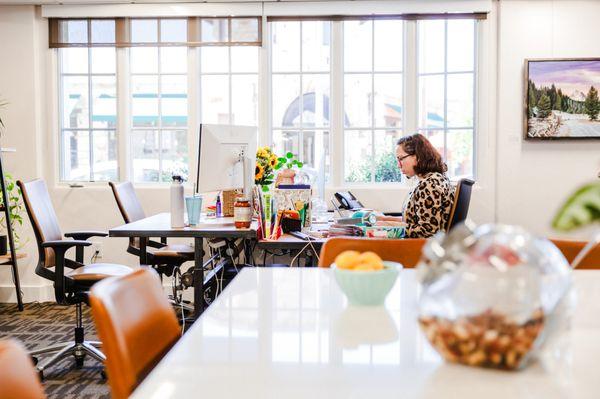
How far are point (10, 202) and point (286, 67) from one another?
2.56 metres

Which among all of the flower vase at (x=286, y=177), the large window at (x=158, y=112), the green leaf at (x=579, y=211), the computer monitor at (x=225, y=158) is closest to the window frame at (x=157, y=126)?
the large window at (x=158, y=112)

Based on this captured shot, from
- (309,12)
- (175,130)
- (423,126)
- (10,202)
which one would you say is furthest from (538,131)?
(10,202)

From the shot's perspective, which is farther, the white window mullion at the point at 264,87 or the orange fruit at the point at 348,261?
the white window mullion at the point at 264,87

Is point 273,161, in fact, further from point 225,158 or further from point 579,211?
point 579,211

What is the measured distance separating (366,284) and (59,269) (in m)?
2.36

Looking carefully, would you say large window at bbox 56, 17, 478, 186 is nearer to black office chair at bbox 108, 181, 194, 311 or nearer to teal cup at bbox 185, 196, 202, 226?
black office chair at bbox 108, 181, 194, 311

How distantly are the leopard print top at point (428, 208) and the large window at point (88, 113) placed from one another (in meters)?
3.09

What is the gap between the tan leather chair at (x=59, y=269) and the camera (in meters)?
3.29

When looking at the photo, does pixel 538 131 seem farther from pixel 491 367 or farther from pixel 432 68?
pixel 491 367

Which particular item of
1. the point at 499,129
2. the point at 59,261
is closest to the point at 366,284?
the point at 59,261

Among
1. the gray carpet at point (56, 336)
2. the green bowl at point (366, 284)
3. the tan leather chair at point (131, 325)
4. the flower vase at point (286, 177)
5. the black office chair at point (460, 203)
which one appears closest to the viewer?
the tan leather chair at point (131, 325)

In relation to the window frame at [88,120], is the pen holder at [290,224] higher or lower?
lower

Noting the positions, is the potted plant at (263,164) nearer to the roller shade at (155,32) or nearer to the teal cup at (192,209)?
the teal cup at (192,209)

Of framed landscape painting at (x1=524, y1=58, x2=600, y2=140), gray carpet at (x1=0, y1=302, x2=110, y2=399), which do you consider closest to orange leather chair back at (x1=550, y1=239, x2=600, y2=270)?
gray carpet at (x1=0, y1=302, x2=110, y2=399)
